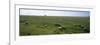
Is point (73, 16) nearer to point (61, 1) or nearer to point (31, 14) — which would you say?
point (61, 1)

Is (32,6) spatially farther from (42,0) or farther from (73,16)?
(73,16)

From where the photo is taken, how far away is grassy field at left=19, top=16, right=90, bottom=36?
1455 mm

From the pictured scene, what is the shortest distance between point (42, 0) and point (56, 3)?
0.51 ft

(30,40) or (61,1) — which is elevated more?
(61,1)

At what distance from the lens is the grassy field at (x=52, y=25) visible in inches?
57.3

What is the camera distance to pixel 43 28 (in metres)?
1.51

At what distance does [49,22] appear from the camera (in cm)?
154

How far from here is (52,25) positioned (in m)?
1.54

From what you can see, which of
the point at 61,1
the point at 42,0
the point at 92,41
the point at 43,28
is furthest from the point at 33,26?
the point at 92,41

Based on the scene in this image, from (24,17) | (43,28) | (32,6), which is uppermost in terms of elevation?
(32,6)

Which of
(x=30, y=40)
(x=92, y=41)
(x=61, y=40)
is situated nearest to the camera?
(x=30, y=40)

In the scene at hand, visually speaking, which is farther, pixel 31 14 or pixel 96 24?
pixel 96 24

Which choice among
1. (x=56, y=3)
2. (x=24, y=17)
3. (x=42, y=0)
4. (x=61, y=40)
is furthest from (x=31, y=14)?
(x=61, y=40)

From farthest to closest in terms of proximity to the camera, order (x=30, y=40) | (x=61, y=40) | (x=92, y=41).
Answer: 1. (x=92, y=41)
2. (x=61, y=40)
3. (x=30, y=40)
